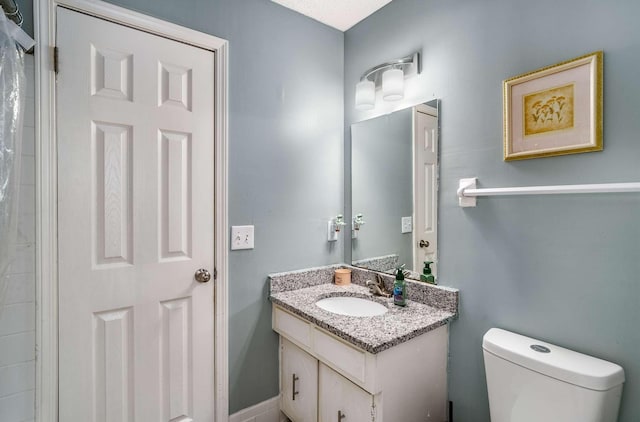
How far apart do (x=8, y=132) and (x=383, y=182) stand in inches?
63.1

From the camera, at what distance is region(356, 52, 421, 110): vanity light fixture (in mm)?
1609

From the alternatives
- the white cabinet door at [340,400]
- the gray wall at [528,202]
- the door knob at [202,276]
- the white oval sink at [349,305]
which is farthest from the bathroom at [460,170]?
the white cabinet door at [340,400]

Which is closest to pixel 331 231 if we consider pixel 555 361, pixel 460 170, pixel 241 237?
pixel 241 237

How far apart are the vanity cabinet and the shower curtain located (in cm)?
113

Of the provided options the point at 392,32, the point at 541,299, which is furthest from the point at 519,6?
the point at 541,299

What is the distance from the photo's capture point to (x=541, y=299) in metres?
1.18

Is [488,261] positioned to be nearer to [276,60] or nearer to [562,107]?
[562,107]

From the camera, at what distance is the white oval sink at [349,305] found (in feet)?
5.42

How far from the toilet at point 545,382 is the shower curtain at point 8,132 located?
1.69 m

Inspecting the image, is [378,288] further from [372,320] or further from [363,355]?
[363,355]

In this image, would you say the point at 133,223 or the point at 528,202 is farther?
the point at 133,223

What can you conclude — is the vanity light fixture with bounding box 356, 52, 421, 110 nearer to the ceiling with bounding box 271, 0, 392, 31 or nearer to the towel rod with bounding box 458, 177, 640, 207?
the ceiling with bounding box 271, 0, 392, 31

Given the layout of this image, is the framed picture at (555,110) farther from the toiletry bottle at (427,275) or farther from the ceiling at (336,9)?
the ceiling at (336,9)

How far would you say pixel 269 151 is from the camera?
1729mm
